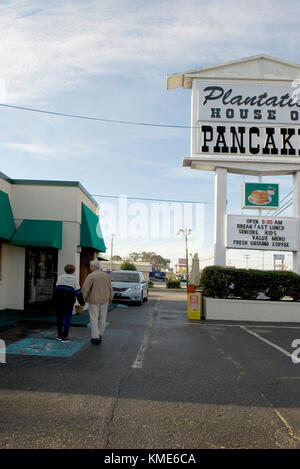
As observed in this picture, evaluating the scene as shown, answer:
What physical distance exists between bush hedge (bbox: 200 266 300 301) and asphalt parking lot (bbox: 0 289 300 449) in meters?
4.47

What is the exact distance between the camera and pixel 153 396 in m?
4.71

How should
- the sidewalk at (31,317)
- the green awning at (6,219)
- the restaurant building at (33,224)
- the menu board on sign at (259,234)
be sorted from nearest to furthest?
the sidewalk at (31,317) < the green awning at (6,219) < the restaurant building at (33,224) < the menu board on sign at (259,234)

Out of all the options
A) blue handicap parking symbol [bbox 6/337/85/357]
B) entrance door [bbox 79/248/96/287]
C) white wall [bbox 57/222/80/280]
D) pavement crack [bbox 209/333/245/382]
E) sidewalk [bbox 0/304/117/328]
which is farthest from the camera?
entrance door [bbox 79/248/96/287]

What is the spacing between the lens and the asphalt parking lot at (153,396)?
3535 mm

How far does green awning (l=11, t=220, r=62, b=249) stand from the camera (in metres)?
11.8

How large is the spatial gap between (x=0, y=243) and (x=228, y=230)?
796 cm

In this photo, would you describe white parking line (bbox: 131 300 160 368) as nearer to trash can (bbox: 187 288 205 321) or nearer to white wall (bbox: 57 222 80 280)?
trash can (bbox: 187 288 205 321)

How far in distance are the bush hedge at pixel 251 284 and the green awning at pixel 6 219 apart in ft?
22.3

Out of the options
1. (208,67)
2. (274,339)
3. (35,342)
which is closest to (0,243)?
(35,342)

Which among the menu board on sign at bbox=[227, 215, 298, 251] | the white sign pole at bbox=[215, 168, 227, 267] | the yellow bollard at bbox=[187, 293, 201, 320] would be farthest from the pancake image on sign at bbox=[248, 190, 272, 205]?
the yellow bollard at bbox=[187, 293, 201, 320]

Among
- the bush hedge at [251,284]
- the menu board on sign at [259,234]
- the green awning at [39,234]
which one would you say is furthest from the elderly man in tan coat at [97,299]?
the menu board on sign at [259,234]

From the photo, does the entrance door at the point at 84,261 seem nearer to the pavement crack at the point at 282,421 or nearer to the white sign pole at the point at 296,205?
the white sign pole at the point at 296,205

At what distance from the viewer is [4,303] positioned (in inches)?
496

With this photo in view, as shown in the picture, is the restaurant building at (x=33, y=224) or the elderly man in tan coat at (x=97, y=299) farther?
the restaurant building at (x=33, y=224)
